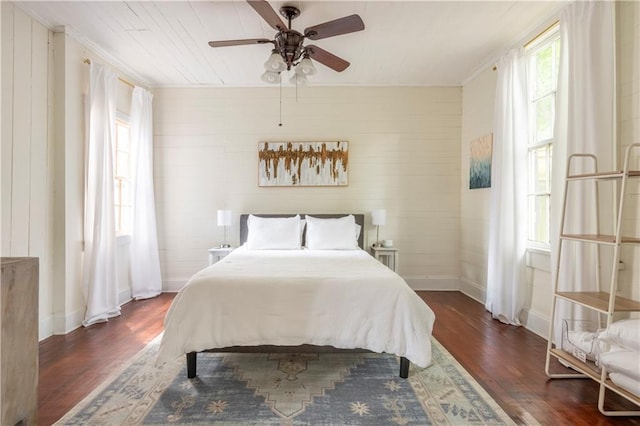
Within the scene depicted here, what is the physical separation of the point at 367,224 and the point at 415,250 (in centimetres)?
80

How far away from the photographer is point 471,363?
2.59 m

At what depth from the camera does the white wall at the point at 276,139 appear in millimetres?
4715

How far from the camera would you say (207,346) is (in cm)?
226

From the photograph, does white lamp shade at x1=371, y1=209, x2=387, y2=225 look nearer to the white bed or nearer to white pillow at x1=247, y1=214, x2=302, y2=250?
white pillow at x1=247, y1=214, x2=302, y2=250

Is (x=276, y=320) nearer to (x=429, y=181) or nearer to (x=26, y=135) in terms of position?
(x=26, y=135)

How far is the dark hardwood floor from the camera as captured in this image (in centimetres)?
200

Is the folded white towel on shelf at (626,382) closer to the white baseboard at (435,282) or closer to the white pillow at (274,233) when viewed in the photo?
the white baseboard at (435,282)

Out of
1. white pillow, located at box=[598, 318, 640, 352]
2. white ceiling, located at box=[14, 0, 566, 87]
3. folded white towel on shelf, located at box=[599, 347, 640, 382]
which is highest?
white ceiling, located at box=[14, 0, 566, 87]

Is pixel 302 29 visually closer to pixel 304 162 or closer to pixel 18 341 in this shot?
pixel 304 162

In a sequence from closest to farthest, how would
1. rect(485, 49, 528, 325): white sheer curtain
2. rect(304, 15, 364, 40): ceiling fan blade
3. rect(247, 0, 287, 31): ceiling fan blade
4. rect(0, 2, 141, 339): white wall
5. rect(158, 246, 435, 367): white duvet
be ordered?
1. rect(247, 0, 287, 31): ceiling fan blade
2. rect(158, 246, 435, 367): white duvet
3. rect(304, 15, 364, 40): ceiling fan blade
4. rect(0, 2, 141, 339): white wall
5. rect(485, 49, 528, 325): white sheer curtain

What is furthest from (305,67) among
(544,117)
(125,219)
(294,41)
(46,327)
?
(46,327)

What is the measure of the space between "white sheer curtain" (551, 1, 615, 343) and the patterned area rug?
1.19 meters

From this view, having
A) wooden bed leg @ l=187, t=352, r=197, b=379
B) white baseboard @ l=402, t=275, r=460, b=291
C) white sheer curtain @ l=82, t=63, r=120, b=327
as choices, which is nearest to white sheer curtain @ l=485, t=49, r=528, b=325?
white baseboard @ l=402, t=275, r=460, b=291

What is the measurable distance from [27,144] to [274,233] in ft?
8.19
